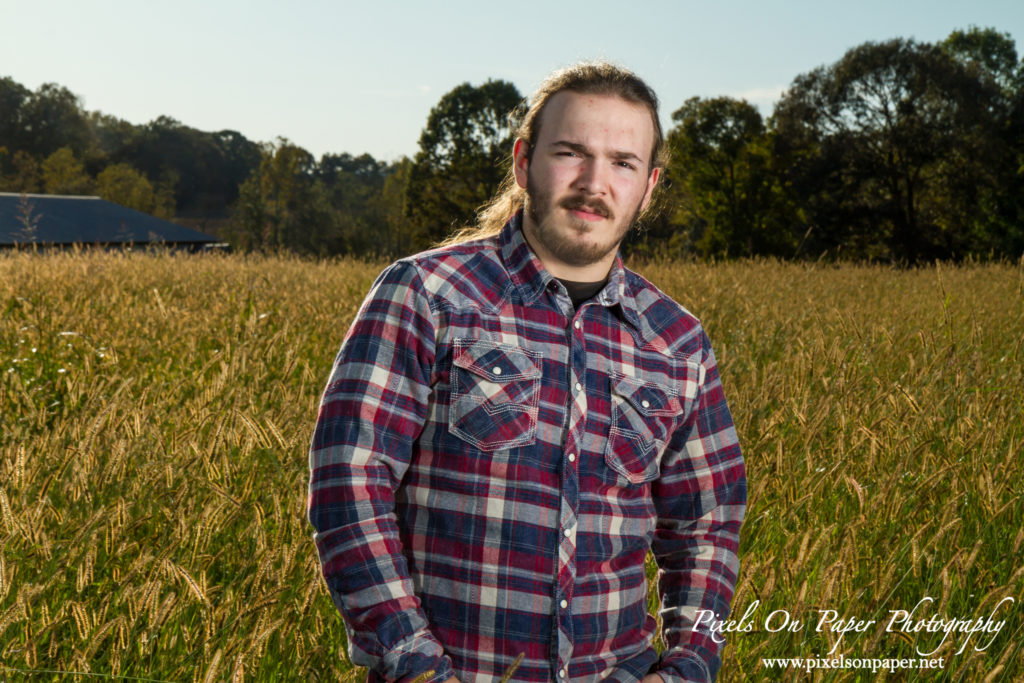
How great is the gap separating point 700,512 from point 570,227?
0.69 metres

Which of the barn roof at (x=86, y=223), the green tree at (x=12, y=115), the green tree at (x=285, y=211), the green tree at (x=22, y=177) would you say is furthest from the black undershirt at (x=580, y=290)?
the green tree at (x=12, y=115)

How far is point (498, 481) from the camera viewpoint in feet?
4.88

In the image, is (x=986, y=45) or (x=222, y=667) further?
(x=986, y=45)

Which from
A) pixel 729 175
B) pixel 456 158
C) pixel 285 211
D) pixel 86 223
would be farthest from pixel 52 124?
pixel 729 175

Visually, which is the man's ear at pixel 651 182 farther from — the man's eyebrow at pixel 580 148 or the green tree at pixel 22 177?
the green tree at pixel 22 177

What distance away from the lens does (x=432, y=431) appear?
59.9 inches

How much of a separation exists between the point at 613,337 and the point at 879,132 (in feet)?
103

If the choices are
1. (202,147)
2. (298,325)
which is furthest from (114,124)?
(298,325)

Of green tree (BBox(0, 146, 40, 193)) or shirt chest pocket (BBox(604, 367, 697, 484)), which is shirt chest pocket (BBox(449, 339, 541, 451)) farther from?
green tree (BBox(0, 146, 40, 193))

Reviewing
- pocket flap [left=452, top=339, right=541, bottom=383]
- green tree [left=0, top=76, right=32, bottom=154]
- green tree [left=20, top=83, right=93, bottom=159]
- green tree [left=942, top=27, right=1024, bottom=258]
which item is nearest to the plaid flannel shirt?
pocket flap [left=452, top=339, right=541, bottom=383]

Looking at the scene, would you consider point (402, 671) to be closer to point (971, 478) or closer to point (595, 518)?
point (595, 518)

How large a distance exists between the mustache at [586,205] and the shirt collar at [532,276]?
0.12m

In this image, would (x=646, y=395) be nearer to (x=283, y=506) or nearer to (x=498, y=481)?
(x=498, y=481)

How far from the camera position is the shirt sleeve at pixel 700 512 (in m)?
1.73
